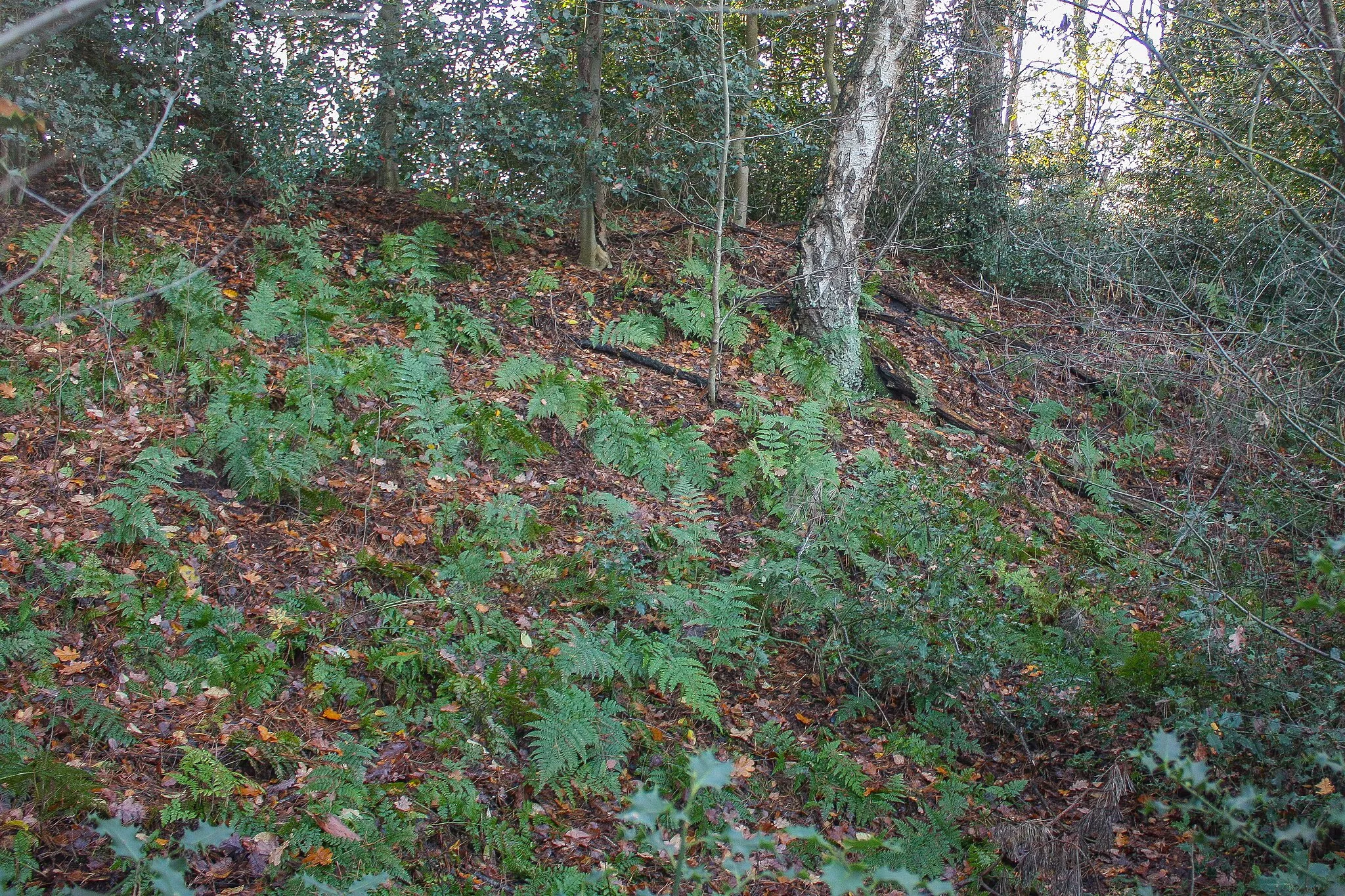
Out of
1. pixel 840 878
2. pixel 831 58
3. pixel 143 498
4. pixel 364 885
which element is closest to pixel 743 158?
pixel 831 58

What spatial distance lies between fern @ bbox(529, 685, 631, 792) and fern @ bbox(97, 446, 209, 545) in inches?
86.5

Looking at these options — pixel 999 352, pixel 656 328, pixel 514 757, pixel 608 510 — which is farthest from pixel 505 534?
pixel 999 352

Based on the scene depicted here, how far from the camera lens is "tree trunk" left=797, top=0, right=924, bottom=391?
7781 mm

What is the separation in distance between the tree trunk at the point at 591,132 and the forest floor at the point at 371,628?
4.00 ft

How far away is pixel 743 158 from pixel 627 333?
2282 mm

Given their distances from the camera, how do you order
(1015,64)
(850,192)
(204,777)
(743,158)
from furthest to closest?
1. (1015,64)
2. (743,158)
3. (850,192)
4. (204,777)

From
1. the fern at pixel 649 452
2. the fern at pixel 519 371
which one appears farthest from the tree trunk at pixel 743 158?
the fern at pixel 649 452

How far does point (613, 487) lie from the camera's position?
6051mm

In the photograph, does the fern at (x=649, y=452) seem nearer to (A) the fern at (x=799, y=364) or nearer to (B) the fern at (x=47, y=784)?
→ (A) the fern at (x=799, y=364)

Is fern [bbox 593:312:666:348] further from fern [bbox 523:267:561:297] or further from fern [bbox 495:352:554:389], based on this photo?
fern [bbox 495:352:554:389]

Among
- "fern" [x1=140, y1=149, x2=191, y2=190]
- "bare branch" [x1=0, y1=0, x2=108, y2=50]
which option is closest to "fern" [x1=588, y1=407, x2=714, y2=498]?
"fern" [x1=140, y1=149, x2=191, y2=190]

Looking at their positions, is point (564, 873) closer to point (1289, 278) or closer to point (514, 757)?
point (514, 757)

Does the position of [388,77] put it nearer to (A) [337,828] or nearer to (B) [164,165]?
(B) [164,165]

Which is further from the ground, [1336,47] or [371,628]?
[1336,47]
